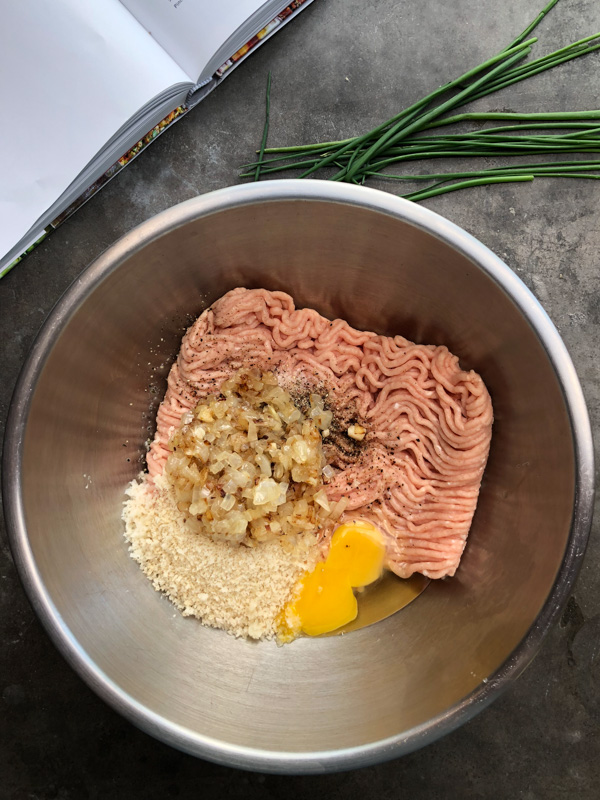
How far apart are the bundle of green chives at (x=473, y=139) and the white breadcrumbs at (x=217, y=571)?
148 centimetres

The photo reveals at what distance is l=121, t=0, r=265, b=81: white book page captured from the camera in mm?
2203

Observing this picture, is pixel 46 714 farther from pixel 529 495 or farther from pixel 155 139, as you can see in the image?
pixel 155 139

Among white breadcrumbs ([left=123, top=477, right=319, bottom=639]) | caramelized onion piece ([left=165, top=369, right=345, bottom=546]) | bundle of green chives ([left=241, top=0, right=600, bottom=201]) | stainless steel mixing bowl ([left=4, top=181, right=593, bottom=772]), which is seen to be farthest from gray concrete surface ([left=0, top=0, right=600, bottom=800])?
caramelized onion piece ([left=165, top=369, right=345, bottom=546])

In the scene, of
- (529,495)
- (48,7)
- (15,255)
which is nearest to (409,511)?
(529,495)

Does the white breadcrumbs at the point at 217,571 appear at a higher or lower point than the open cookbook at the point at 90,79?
lower

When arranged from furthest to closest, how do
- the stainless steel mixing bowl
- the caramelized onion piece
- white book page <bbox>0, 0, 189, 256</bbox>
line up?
white book page <bbox>0, 0, 189, 256</bbox>
the caramelized onion piece
the stainless steel mixing bowl

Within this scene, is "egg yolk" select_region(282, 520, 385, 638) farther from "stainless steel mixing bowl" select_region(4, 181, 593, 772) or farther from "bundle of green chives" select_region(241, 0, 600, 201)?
"bundle of green chives" select_region(241, 0, 600, 201)

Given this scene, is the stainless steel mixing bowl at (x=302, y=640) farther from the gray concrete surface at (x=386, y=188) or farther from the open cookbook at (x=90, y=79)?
the open cookbook at (x=90, y=79)

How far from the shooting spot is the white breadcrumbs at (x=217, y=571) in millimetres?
2047

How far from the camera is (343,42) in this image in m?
2.31

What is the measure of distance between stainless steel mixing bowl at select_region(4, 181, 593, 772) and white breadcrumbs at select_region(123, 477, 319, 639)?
89 mm

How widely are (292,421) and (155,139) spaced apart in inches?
51.9

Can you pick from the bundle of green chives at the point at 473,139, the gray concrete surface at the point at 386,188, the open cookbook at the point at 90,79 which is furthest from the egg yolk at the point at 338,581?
the open cookbook at the point at 90,79

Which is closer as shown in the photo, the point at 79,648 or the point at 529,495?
the point at 79,648
